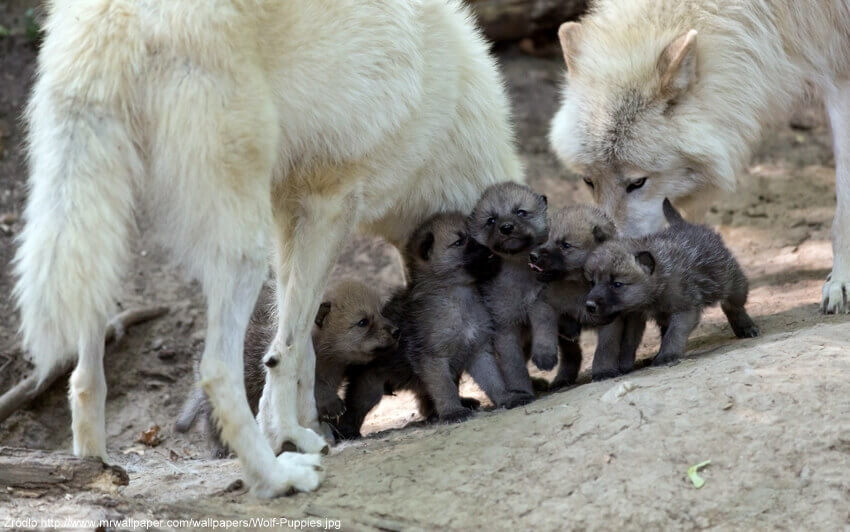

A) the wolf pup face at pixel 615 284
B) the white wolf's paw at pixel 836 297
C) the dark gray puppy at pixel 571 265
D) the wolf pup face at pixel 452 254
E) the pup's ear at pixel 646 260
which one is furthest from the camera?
the white wolf's paw at pixel 836 297

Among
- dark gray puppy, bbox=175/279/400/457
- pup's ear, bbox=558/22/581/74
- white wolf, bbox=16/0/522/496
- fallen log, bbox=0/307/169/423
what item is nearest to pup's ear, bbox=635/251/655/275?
dark gray puppy, bbox=175/279/400/457

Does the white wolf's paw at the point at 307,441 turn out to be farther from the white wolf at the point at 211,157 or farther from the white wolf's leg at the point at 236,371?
the white wolf's leg at the point at 236,371

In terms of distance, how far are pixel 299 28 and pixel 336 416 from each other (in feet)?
7.29

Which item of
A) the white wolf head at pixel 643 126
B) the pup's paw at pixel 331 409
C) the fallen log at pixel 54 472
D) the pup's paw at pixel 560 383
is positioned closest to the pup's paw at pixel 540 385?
the pup's paw at pixel 560 383

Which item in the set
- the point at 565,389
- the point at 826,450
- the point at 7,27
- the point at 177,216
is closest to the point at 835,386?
the point at 826,450

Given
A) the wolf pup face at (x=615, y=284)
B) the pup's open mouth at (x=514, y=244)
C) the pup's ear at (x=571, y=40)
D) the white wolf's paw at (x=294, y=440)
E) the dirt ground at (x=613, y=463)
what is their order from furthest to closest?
1. the pup's ear at (x=571, y=40)
2. the pup's open mouth at (x=514, y=244)
3. the wolf pup face at (x=615, y=284)
4. the white wolf's paw at (x=294, y=440)
5. the dirt ground at (x=613, y=463)

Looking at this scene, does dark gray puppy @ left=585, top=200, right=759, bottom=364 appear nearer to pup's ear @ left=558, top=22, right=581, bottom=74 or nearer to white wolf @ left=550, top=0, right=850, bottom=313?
white wolf @ left=550, top=0, right=850, bottom=313

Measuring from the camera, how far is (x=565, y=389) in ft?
17.2

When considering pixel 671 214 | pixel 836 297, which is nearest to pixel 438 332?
pixel 671 214

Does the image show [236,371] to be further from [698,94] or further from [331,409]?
[698,94]

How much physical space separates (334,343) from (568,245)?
1406 mm

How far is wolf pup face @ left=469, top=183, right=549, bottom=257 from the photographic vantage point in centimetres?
518

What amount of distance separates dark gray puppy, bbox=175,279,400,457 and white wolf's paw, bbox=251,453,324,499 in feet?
3.78

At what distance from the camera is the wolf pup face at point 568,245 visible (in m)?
5.06
